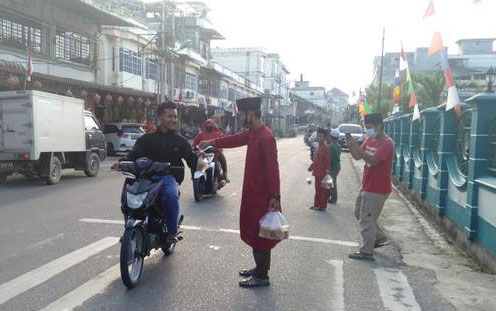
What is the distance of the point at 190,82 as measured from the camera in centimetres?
4347

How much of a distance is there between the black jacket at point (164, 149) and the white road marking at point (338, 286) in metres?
2.05

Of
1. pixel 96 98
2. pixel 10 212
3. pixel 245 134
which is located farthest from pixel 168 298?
pixel 96 98

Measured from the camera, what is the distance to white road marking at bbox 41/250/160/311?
423cm

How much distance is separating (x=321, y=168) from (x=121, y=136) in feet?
53.4

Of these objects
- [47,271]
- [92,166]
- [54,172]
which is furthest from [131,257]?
[92,166]

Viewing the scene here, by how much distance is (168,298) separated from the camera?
4500 millimetres

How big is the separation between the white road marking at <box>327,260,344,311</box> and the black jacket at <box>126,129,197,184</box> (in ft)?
6.73

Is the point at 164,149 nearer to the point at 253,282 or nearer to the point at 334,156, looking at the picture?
the point at 253,282

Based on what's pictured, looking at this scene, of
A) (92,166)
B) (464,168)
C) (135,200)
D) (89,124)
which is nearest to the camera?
(135,200)

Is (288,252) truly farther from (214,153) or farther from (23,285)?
(214,153)

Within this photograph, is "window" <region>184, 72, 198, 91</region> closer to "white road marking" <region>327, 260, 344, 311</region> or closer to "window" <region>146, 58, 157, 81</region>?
"window" <region>146, 58, 157, 81</region>

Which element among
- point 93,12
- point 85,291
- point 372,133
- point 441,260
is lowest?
point 441,260

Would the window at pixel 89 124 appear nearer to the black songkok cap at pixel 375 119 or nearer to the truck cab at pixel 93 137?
the truck cab at pixel 93 137

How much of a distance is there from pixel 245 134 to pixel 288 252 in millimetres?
1987
